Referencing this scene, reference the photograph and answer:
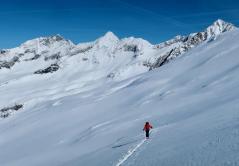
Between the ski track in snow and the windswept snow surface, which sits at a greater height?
the windswept snow surface

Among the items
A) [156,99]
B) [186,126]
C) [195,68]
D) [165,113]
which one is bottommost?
[186,126]

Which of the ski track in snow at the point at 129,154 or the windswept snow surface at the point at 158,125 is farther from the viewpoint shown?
the ski track in snow at the point at 129,154

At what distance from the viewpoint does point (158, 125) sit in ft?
163

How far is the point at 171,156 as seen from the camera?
29.3 m

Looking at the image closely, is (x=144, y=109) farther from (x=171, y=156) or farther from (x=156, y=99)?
(x=171, y=156)

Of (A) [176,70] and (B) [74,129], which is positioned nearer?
(B) [74,129]

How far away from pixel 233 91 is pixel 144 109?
1852cm

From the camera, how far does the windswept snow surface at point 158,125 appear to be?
1200 inches

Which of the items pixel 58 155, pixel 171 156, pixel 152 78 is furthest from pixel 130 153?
pixel 152 78

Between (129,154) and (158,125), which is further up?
(158,125)

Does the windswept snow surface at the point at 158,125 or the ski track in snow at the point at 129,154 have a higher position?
the windswept snow surface at the point at 158,125

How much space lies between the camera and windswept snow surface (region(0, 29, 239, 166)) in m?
30.5

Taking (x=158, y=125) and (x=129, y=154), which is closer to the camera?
(x=129, y=154)

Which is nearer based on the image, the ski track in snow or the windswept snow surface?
the windswept snow surface
